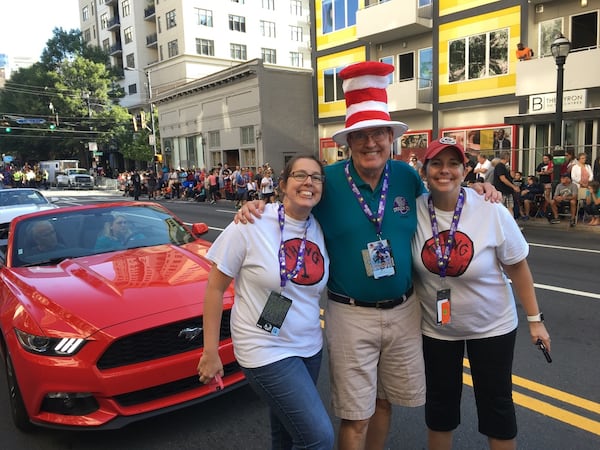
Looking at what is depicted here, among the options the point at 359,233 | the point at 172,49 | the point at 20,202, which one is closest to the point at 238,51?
the point at 172,49

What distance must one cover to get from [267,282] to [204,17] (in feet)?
167

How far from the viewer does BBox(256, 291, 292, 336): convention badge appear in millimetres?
2018

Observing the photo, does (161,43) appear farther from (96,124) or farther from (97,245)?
(97,245)

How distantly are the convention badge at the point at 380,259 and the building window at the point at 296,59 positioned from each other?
54822 mm

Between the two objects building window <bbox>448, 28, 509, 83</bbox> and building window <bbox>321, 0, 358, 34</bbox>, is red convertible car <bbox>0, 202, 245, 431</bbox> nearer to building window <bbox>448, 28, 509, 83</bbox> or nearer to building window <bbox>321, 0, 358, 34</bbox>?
building window <bbox>448, 28, 509, 83</bbox>

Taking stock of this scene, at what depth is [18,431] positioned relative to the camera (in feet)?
10.3

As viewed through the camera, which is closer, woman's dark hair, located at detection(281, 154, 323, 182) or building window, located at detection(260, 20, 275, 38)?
woman's dark hair, located at detection(281, 154, 323, 182)

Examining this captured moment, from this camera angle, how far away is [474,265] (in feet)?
7.18

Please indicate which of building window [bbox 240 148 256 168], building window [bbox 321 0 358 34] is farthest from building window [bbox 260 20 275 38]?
building window [bbox 321 0 358 34]

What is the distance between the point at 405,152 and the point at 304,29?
37785 mm

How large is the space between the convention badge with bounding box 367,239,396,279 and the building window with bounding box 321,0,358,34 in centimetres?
2412

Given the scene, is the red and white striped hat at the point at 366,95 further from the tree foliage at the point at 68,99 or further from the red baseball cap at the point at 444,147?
the tree foliage at the point at 68,99

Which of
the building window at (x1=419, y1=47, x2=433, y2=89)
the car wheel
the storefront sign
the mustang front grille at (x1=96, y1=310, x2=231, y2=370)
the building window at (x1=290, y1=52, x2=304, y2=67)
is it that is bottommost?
the car wheel

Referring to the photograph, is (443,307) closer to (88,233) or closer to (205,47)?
(88,233)
